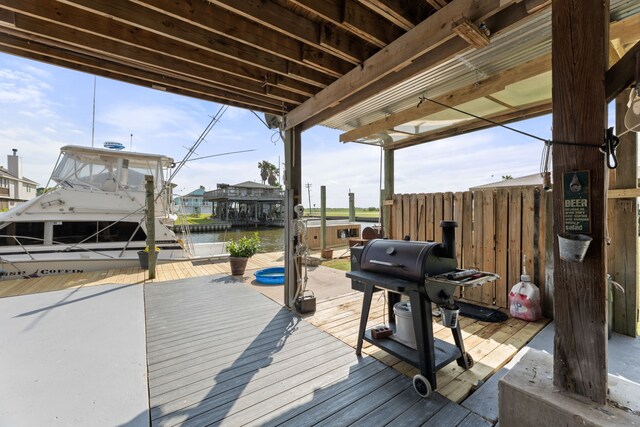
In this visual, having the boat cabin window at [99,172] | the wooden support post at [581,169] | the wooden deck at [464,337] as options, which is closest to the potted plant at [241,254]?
the wooden deck at [464,337]

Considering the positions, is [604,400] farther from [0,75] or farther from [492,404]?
[0,75]

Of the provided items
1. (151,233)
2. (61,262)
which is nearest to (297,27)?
(151,233)

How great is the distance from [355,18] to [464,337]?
319 centimetres

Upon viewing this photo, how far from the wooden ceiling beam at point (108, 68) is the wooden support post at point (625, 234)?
155 inches

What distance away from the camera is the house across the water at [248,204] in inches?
1267

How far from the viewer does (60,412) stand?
1.82 meters

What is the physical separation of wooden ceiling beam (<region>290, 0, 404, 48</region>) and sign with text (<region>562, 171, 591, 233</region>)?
1735 mm

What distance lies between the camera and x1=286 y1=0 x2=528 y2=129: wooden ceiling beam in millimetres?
1794

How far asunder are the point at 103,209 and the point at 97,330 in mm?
5405

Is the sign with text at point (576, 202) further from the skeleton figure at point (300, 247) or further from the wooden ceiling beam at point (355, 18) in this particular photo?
the skeleton figure at point (300, 247)

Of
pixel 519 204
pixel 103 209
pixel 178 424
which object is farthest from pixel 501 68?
pixel 103 209

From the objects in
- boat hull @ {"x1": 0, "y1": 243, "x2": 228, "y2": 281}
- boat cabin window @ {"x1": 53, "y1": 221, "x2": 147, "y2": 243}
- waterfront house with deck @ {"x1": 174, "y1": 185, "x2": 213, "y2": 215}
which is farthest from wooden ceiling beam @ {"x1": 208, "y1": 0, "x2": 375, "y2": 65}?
waterfront house with deck @ {"x1": 174, "y1": 185, "x2": 213, "y2": 215}

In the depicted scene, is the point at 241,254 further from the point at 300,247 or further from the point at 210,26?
the point at 210,26

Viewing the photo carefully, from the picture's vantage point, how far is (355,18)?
6.73 feet
